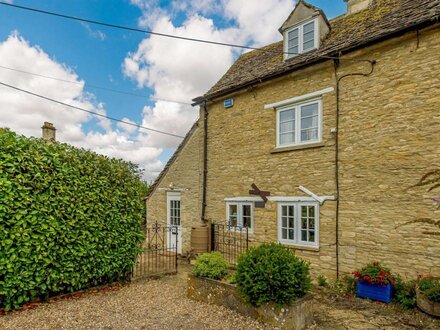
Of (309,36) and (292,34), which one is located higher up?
(292,34)

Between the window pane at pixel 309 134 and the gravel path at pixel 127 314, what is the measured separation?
206 inches

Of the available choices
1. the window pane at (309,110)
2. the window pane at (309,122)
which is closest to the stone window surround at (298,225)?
the window pane at (309,122)

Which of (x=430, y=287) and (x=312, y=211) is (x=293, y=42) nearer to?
(x=312, y=211)

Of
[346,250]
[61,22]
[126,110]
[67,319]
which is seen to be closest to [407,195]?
[346,250]

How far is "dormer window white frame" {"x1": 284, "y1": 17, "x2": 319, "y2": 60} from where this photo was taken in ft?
28.5

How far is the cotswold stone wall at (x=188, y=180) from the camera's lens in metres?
11.4

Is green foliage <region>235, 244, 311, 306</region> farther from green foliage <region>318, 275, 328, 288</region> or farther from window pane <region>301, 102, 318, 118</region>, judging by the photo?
window pane <region>301, 102, 318, 118</region>

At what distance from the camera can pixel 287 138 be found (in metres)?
8.64

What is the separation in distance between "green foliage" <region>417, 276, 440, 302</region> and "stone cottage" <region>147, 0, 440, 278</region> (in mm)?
557

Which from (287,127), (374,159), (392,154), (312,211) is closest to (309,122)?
(287,127)

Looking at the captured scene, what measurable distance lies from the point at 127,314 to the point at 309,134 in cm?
652

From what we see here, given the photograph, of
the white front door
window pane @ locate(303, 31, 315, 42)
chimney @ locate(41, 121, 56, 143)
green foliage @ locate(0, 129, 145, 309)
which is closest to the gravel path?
green foliage @ locate(0, 129, 145, 309)

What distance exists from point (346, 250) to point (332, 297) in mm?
1254

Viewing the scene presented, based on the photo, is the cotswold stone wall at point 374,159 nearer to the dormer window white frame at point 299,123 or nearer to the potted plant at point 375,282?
the dormer window white frame at point 299,123
